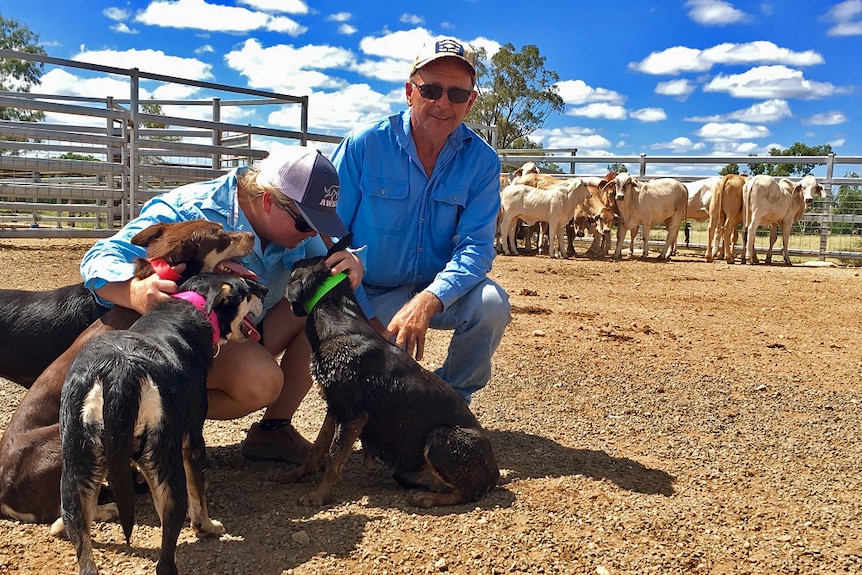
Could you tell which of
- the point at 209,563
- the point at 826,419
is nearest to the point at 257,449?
the point at 209,563

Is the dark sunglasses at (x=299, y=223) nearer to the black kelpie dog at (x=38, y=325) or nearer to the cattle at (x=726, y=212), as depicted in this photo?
the black kelpie dog at (x=38, y=325)

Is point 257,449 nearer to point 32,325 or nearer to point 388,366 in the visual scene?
point 388,366

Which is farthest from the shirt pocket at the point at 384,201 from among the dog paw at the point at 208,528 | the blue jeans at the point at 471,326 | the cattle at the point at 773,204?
the cattle at the point at 773,204

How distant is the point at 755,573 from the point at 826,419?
7.37ft

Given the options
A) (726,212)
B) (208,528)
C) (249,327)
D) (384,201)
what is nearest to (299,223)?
(249,327)

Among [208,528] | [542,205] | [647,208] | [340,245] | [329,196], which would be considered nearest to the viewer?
[208,528]

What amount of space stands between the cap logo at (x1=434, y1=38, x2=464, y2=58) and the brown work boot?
2.20 m

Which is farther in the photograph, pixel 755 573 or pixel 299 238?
pixel 299 238

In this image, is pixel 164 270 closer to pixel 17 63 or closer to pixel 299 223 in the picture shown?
pixel 299 223

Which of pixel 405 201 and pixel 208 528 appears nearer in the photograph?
pixel 208 528

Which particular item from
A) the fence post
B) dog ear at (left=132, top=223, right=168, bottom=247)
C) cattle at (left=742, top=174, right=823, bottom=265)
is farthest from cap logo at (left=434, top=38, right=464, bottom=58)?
cattle at (left=742, top=174, right=823, bottom=265)

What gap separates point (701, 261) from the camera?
647 inches

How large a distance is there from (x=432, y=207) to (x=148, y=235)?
1639 mm

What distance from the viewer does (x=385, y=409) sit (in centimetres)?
323
